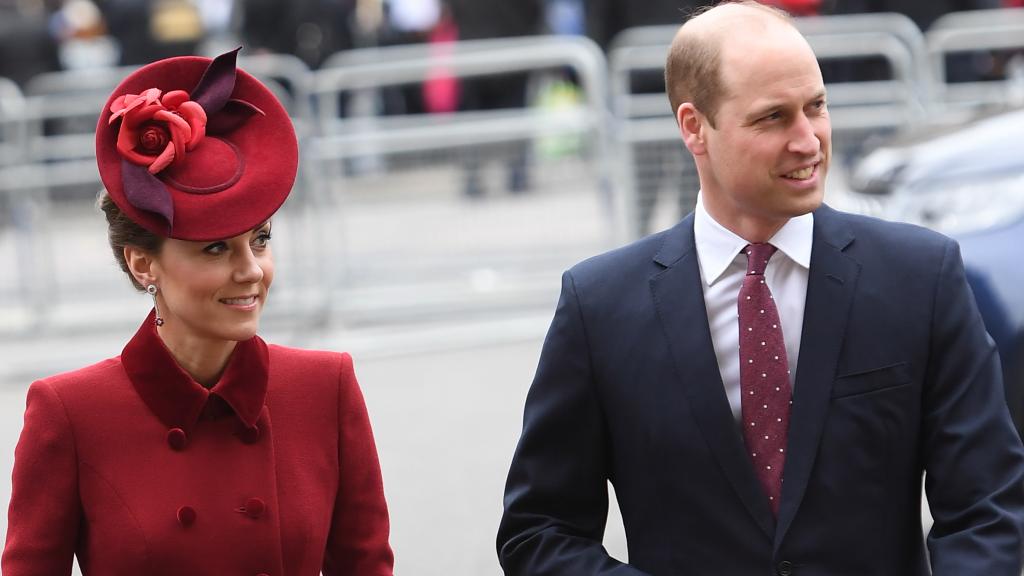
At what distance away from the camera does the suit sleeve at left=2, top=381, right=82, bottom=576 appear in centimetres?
273

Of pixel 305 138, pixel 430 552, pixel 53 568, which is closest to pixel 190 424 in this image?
pixel 53 568

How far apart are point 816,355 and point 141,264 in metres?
1.14

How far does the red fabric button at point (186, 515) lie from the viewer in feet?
9.02

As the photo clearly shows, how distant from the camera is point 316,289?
9375 mm

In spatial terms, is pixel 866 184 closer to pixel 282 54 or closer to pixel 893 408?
pixel 893 408

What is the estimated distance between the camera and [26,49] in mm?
15930

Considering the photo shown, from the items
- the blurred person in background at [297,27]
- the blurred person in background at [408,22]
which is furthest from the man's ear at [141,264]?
the blurred person in background at [297,27]

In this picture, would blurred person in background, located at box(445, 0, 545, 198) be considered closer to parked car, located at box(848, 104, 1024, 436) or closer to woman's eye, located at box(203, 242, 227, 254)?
parked car, located at box(848, 104, 1024, 436)

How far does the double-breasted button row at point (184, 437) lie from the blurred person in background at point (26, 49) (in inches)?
542

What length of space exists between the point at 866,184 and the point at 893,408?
3951 mm

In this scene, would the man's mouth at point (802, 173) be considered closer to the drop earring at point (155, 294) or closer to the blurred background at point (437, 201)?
the drop earring at point (155, 294)

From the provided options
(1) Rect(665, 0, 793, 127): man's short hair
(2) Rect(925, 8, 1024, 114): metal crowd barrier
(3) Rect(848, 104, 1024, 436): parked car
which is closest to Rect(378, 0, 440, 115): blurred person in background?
(2) Rect(925, 8, 1024, 114): metal crowd barrier

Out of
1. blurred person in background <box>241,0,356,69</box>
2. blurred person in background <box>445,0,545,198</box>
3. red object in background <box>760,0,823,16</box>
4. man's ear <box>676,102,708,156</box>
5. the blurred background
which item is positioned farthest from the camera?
blurred person in background <box>241,0,356,69</box>

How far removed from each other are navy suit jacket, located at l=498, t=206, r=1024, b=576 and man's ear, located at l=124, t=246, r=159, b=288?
2.25ft
